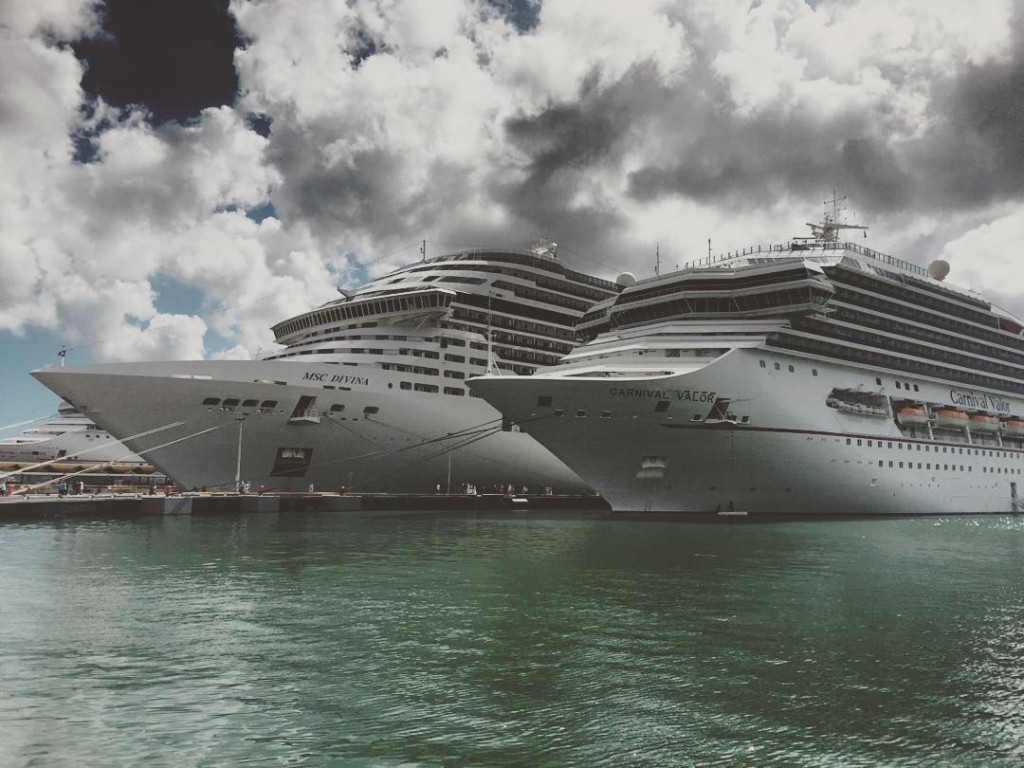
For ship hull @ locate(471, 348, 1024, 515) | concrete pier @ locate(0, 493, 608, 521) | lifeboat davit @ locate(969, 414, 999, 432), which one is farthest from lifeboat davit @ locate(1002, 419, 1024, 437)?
concrete pier @ locate(0, 493, 608, 521)

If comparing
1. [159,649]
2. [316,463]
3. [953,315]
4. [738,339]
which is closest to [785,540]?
[738,339]

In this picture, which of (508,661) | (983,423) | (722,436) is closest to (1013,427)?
(983,423)

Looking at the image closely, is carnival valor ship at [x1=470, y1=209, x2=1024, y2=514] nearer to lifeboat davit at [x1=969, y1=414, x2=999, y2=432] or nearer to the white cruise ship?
lifeboat davit at [x1=969, y1=414, x2=999, y2=432]

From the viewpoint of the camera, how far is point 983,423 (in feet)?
158

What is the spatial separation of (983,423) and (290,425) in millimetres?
43686

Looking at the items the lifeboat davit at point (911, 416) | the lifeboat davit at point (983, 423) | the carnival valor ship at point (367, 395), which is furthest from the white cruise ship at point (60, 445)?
the lifeboat davit at point (983, 423)

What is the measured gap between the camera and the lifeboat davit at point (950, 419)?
45.2 metres

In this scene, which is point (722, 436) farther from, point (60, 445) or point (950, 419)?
point (60, 445)

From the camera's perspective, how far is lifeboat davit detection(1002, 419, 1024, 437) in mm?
50688

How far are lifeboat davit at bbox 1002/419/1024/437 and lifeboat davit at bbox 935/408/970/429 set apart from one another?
6187mm

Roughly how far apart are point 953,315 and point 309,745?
53289mm

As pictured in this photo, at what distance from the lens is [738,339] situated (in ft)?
122

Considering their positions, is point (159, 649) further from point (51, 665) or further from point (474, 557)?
point (474, 557)

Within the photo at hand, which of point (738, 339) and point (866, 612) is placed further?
point (738, 339)
